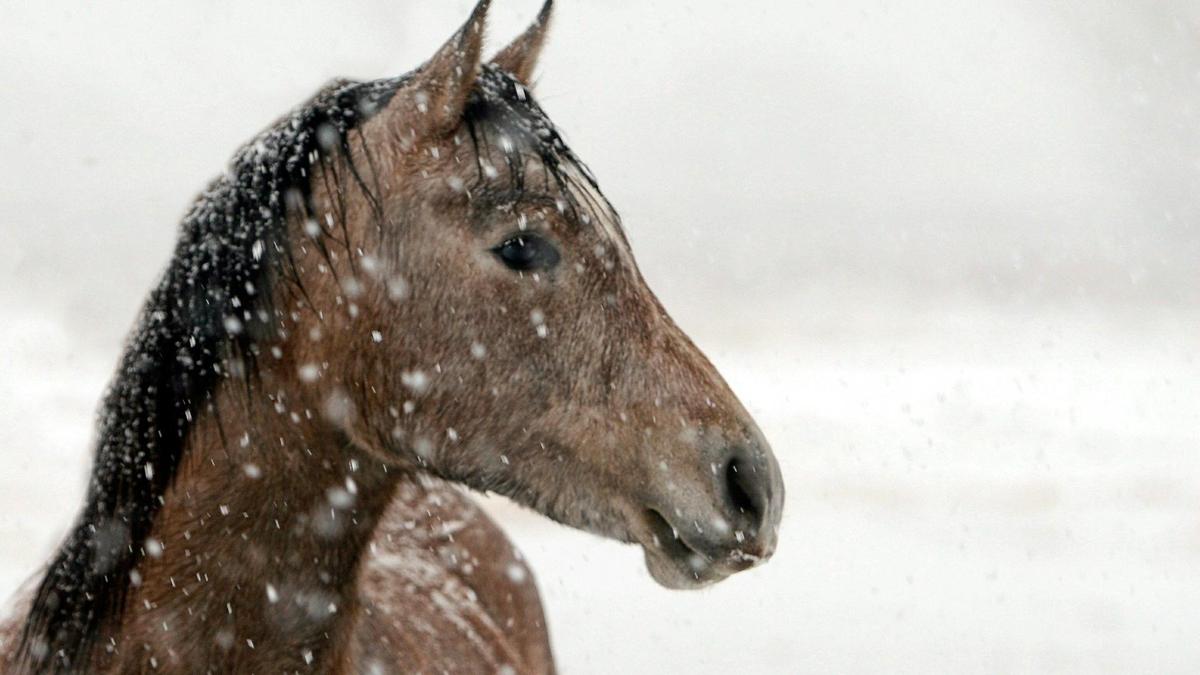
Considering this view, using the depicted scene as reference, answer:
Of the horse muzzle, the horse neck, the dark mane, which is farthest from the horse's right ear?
the horse muzzle

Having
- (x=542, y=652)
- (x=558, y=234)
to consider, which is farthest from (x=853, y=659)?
(x=558, y=234)

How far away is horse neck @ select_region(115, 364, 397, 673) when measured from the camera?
221cm

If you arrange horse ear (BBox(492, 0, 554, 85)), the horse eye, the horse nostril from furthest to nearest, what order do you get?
horse ear (BBox(492, 0, 554, 85)) < the horse eye < the horse nostril

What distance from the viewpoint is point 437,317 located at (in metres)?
2.29

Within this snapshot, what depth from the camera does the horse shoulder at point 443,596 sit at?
2.84 m

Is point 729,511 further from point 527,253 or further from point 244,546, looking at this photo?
point 244,546

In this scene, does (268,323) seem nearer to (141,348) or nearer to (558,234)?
(141,348)

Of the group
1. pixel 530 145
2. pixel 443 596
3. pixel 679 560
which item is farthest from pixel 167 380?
pixel 443 596

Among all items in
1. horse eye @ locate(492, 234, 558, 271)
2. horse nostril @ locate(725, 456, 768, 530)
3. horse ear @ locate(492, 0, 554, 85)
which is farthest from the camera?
horse ear @ locate(492, 0, 554, 85)

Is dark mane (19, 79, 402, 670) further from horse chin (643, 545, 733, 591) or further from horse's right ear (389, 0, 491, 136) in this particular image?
horse chin (643, 545, 733, 591)

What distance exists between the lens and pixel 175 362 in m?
2.25

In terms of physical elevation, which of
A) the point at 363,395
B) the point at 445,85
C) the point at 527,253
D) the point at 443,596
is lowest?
the point at 443,596

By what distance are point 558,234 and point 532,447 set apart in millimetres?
424

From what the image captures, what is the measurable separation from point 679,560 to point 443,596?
1.41 metres
